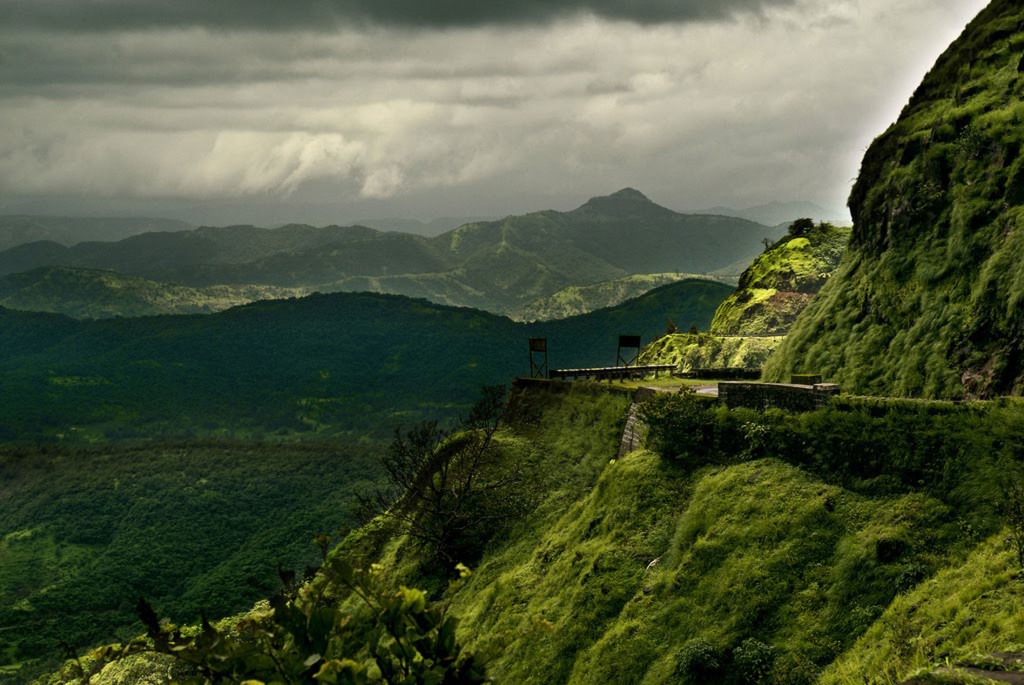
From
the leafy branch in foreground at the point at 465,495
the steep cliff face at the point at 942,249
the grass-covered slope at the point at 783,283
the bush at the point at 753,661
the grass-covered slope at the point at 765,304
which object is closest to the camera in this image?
the bush at the point at 753,661

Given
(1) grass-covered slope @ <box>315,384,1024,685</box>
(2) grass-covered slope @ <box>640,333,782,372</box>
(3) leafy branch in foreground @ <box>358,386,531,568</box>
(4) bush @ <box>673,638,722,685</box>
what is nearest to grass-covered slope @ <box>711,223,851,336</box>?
(2) grass-covered slope @ <box>640,333,782,372</box>

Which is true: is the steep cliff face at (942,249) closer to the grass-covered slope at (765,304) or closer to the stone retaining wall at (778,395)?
the stone retaining wall at (778,395)

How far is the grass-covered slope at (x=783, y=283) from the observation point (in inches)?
5246

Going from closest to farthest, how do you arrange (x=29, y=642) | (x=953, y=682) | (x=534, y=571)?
(x=953, y=682), (x=534, y=571), (x=29, y=642)

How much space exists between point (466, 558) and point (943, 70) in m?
46.5

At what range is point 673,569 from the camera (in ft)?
100

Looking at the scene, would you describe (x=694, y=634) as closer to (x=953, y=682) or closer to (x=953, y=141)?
(x=953, y=682)

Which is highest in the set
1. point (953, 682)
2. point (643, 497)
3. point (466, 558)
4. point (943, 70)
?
point (943, 70)

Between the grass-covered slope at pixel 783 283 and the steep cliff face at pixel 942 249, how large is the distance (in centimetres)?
7582

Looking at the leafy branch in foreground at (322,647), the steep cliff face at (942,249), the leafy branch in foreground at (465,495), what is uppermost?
the steep cliff face at (942,249)

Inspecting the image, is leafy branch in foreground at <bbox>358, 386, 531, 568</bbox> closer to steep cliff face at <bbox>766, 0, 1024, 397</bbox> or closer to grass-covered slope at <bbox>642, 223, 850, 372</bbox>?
steep cliff face at <bbox>766, 0, 1024, 397</bbox>

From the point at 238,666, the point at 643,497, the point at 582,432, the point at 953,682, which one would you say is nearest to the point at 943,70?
the point at 582,432

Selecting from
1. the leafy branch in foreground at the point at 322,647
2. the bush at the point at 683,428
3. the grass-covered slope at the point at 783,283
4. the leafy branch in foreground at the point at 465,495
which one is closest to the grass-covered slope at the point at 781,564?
the bush at the point at 683,428

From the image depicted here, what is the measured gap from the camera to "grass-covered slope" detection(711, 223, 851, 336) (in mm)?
133250
